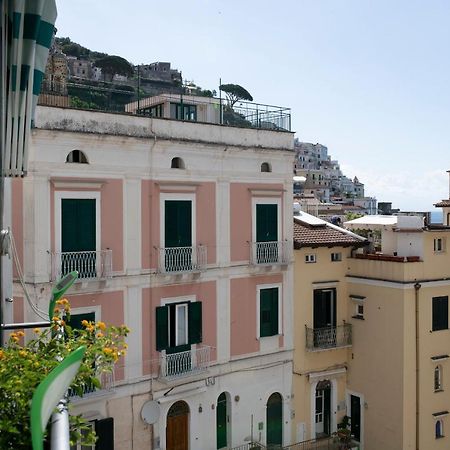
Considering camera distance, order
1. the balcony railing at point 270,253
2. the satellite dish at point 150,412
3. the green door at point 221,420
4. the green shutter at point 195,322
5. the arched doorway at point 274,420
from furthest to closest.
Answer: the arched doorway at point 274,420 < the balcony railing at point 270,253 < the green door at point 221,420 < the green shutter at point 195,322 < the satellite dish at point 150,412

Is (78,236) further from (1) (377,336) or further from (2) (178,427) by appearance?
(1) (377,336)

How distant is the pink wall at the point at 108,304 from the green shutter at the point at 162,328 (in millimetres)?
1244

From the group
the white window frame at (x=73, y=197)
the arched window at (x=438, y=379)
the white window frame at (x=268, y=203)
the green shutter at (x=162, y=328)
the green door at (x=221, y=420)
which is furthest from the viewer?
the arched window at (x=438, y=379)

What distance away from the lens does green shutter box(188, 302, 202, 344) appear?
771 inches

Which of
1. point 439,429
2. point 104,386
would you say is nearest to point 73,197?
point 104,386

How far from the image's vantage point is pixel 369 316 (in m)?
23.0

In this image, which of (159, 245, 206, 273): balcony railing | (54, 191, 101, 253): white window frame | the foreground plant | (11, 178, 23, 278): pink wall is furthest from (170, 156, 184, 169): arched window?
the foreground plant

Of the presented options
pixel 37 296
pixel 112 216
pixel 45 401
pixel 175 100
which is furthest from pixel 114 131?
pixel 45 401

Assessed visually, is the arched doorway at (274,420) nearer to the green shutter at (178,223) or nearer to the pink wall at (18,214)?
the green shutter at (178,223)

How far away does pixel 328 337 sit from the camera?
23016 millimetres

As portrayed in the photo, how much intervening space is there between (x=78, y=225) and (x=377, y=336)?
11.9 m

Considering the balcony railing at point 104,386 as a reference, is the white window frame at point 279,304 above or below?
above

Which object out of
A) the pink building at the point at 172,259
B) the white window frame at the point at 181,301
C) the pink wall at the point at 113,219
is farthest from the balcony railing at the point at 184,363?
the pink wall at the point at 113,219

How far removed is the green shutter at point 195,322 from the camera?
19.6 m
